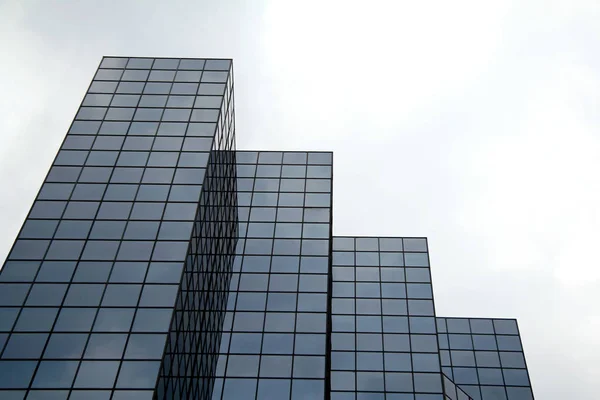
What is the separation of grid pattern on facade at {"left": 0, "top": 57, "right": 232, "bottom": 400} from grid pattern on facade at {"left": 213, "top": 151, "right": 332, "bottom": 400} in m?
10.6

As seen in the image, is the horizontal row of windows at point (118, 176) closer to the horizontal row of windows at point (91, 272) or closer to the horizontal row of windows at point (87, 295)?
the horizontal row of windows at point (91, 272)

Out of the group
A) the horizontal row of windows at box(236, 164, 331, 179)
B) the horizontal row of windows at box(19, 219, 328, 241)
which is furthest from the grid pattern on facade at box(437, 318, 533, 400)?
the horizontal row of windows at box(19, 219, 328, 241)

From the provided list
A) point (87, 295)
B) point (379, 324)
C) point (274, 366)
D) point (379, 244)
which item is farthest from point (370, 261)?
point (87, 295)

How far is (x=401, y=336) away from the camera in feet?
168

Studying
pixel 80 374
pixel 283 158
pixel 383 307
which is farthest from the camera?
pixel 283 158

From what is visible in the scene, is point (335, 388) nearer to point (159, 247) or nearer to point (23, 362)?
point (159, 247)

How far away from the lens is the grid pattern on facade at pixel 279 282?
1645 inches

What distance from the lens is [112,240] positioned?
36.5 meters

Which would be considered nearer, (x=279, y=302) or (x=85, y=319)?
(x=85, y=319)

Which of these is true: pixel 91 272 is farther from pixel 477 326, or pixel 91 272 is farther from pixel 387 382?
pixel 477 326

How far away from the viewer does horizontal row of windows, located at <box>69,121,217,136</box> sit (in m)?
43.1

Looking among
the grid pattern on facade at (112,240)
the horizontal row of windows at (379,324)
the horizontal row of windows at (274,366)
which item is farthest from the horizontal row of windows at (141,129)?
the horizontal row of windows at (379,324)

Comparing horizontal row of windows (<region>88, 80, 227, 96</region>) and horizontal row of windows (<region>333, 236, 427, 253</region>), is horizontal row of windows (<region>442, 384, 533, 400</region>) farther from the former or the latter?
horizontal row of windows (<region>88, 80, 227, 96</region>)

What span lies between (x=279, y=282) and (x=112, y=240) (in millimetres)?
14643
